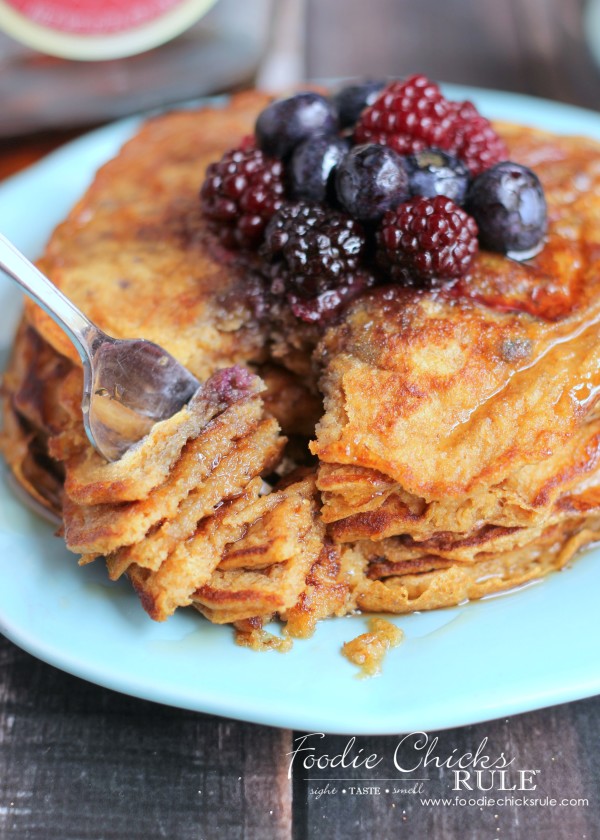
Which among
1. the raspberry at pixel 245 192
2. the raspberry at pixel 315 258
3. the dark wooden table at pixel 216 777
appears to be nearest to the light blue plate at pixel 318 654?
the dark wooden table at pixel 216 777

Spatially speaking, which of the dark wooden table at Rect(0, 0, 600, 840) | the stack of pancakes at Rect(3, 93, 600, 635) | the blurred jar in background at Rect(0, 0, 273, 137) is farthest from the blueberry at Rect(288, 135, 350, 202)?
the blurred jar in background at Rect(0, 0, 273, 137)

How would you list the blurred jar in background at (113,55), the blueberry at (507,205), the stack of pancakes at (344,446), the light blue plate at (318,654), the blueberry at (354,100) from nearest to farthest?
the light blue plate at (318,654), the stack of pancakes at (344,446), the blueberry at (507,205), the blueberry at (354,100), the blurred jar in background at (113,55)

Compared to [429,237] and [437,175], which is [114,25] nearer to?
[437,175]

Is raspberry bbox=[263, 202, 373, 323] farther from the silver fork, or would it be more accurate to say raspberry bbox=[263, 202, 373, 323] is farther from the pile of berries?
the silver fork

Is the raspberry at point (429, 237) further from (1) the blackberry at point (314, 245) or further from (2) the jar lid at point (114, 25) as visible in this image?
(2) the jar lid at point (114, 25)

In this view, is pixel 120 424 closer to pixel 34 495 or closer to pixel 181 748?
pixel 34 495
